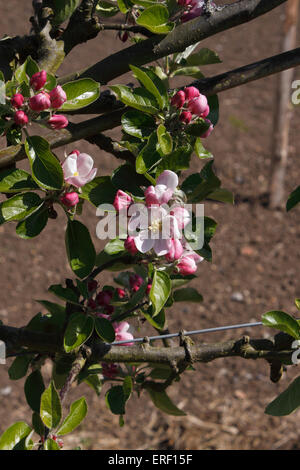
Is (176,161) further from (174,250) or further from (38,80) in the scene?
(38,80)

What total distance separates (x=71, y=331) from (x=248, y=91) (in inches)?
191

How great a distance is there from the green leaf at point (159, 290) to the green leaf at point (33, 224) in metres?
0.22

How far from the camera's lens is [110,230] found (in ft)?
3.76

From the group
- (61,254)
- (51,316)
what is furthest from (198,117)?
(61,254)

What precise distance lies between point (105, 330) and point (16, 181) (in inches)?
13.4

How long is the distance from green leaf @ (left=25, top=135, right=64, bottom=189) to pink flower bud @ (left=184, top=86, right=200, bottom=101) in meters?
0.26

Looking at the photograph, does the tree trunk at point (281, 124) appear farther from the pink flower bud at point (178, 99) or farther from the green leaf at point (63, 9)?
the pink flower bud at point (178, 99)

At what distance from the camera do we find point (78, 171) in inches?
41.1

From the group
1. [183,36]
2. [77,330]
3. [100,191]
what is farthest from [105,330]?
[183,36]

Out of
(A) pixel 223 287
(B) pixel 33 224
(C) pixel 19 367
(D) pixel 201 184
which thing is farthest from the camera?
(A) pixel 223 287

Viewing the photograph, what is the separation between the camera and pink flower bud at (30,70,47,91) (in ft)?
3.23

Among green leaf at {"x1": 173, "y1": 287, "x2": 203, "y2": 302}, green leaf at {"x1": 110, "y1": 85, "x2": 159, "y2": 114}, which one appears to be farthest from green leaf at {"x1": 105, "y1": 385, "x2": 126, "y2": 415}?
green leaf at {"x1": 110, "y1": 85, "x2": 159, "y2": 114}

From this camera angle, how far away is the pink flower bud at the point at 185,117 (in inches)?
41.1

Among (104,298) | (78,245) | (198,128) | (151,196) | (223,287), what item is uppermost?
(198,128)
